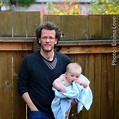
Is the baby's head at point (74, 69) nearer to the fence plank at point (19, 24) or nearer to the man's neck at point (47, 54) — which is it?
the man's neck at point (47, 54)

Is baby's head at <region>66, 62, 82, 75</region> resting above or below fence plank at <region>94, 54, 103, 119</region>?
above

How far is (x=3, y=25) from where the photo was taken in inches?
140

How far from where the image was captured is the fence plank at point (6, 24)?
11.6ft

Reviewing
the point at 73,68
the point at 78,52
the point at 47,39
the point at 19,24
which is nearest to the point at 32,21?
the point at 19,24

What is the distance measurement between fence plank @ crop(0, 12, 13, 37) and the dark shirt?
0.44 meters

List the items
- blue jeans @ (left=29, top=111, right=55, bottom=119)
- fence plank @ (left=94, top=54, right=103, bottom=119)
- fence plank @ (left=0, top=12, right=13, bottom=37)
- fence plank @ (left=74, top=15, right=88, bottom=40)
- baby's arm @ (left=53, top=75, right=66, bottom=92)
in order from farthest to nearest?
fence plank @ (left=94, top=54, right=103, bottom=119)
fence plank @ (left=74, top=15, right=88, bottom=40)
fence plank @ (left=0, top=12, right=13, bottom=37)
blue jeans @ (left=29, top=111, right=55, bottom=119)
baby's arm @ (left=53, top=75, right=66, bottom=92)

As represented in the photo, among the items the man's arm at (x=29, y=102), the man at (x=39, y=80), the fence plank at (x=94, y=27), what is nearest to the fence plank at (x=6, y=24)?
the man at (x=39, y=80)

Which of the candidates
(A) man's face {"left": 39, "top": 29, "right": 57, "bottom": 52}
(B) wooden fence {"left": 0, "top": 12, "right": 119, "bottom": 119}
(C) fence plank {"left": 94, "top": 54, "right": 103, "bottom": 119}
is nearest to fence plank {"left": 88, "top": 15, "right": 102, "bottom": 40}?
(B) wooden fence {"left": 0, "top": 12, "right": 119, "bottom": 119}

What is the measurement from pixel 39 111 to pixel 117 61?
1.27 meters

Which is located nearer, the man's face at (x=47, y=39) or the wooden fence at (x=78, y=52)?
→ the man's face at (x=47, y=39)

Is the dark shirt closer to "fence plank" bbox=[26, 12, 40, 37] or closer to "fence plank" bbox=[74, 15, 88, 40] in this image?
"fence plank" bbox=[26, 12, 40, 37]

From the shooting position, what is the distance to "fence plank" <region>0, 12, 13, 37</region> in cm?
354

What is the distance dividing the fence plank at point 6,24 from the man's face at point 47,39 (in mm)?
509

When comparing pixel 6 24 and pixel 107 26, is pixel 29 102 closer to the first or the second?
pixel 6 24
